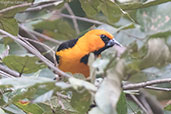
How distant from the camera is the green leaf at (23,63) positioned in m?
1.56

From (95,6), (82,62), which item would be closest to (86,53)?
(82,62)

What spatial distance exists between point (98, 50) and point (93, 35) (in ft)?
0.46

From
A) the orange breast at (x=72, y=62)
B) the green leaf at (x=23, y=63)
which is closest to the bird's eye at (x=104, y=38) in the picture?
the orange breast at (x=72, y=62)

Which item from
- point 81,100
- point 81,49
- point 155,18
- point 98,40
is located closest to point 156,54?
point 81,100

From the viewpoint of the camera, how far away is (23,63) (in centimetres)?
162

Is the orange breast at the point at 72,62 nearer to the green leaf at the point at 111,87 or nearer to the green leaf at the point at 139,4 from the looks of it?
the green leaf at the point at 139,4

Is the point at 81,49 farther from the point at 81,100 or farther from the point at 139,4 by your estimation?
the point at 81,100

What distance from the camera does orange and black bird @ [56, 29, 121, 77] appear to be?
2.46 m

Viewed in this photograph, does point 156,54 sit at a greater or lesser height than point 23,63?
greater

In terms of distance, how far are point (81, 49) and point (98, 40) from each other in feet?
0.78

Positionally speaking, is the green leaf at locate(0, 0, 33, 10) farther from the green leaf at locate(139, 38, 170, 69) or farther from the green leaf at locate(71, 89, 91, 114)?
the green leaf at locate(139, 38, 170, 69)

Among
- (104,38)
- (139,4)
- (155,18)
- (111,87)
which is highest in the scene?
(111,87)

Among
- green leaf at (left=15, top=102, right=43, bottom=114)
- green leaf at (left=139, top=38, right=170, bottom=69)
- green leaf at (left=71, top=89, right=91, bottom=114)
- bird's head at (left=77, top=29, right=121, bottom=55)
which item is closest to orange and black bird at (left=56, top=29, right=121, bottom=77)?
bird's head at (left=77, top=29, right=121, bottom=55)

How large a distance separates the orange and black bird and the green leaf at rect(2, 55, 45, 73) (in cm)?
79
